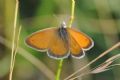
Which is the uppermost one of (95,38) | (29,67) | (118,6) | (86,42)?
(86,42)

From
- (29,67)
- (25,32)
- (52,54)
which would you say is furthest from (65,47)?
(29,67)

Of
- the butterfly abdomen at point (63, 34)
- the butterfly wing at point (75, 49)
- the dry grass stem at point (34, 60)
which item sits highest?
the butterfly abdomen at point (63, 34)

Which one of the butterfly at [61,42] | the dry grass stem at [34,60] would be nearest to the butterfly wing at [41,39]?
the butterfly at [61,42]

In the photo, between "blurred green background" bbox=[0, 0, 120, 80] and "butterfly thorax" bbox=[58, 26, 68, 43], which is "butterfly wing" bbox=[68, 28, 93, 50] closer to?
"butterfly thorax" bbox=[58, 26, 68, 43]

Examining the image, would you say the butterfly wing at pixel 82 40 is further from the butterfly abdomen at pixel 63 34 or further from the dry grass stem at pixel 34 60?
the dry grass stem at pixel 34 60

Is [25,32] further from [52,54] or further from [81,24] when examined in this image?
[52,54]

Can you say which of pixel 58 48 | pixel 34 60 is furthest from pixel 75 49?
pixel 34 60

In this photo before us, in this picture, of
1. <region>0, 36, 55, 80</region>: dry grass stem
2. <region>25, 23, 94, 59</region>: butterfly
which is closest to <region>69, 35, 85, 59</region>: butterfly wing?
<region>25, 23, 94, 59</region>: butterfly

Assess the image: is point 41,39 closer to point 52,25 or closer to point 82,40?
point 82,40
